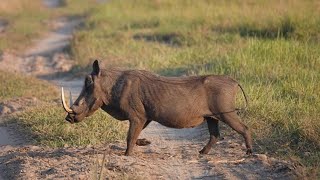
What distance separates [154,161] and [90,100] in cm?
85

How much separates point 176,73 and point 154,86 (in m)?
4.58

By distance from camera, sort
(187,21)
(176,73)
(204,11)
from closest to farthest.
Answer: (176,73), (187,21), (204,11)

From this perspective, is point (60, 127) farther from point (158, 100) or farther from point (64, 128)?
point (158, 100)

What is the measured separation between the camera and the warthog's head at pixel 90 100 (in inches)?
247

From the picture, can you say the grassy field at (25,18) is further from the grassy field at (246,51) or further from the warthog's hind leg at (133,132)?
the warthog's hind leg at (133,132)

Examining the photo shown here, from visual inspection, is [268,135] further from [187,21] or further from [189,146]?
[187,21]

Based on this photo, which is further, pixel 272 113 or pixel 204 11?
pixel 204 11

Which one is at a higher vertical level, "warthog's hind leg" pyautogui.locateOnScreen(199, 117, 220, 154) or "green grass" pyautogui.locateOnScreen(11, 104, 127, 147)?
"warthog's hind leg" pyautogui.locateOnScreen(199, 117, 220, 154)

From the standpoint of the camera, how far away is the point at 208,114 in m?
6.21

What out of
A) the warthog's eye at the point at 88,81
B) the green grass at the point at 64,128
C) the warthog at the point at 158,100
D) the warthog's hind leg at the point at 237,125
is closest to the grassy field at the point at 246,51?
the warthog's hind leg at the point at 237,125

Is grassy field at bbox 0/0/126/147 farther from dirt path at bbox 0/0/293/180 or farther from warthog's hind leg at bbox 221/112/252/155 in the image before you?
warthog's hind leg at bbox 221/112/252/155

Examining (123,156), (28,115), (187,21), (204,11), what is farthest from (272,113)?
(204,11)

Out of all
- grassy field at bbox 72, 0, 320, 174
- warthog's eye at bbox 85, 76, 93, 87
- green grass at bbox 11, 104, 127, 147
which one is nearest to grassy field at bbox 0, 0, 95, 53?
grassy field at bbox 72, 0, 320, 174

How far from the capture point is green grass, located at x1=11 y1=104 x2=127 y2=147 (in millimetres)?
7246
